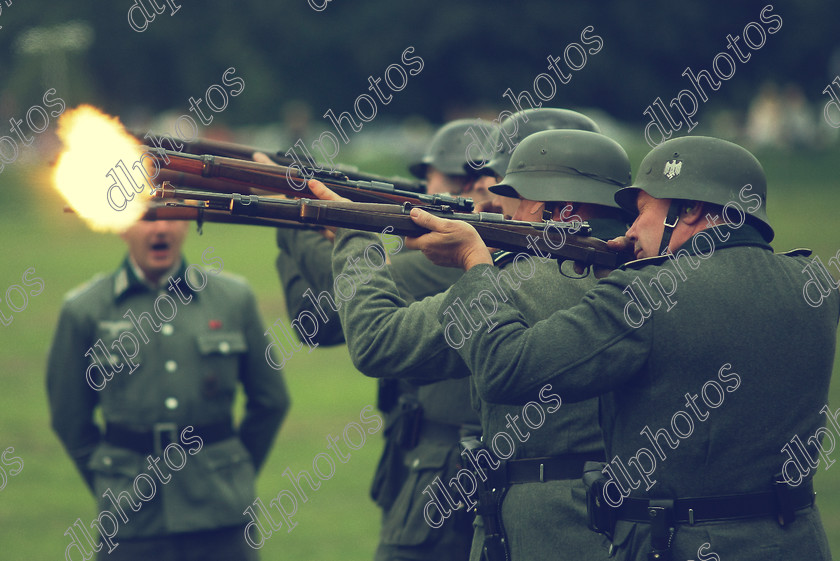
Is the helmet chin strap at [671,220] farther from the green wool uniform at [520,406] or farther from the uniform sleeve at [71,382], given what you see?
the uniform sleeve at [71,382]

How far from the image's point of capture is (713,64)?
45000mm

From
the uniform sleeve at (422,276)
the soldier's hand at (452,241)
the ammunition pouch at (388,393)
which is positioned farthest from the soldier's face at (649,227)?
the ammunition pouch at (388,393)

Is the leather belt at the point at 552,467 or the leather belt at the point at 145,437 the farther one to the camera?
the leather belt at the point at 145,437

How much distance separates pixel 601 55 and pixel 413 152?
1107 centimetres

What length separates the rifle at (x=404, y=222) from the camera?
155 inches

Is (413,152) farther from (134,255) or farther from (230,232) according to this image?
(134,255)

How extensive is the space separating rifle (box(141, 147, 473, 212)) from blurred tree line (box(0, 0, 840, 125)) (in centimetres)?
3843

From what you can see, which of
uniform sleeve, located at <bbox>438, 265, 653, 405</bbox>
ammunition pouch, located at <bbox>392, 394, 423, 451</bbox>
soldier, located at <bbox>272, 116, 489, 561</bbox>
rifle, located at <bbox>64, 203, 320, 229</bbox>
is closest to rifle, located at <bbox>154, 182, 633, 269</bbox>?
rifle, located at <bbox>64, 203, 320, 229</bbox>

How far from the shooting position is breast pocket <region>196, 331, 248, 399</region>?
20.7 ft

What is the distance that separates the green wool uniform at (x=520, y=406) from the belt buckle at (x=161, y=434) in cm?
230

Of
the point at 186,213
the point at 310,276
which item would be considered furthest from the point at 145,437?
the point at 186,213

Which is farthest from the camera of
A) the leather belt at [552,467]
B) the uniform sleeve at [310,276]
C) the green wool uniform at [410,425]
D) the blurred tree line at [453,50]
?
the blurred tree line at [453,50]

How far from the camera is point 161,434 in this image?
20.0 ft

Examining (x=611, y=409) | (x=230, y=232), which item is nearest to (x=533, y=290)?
(x=611, y=409)
